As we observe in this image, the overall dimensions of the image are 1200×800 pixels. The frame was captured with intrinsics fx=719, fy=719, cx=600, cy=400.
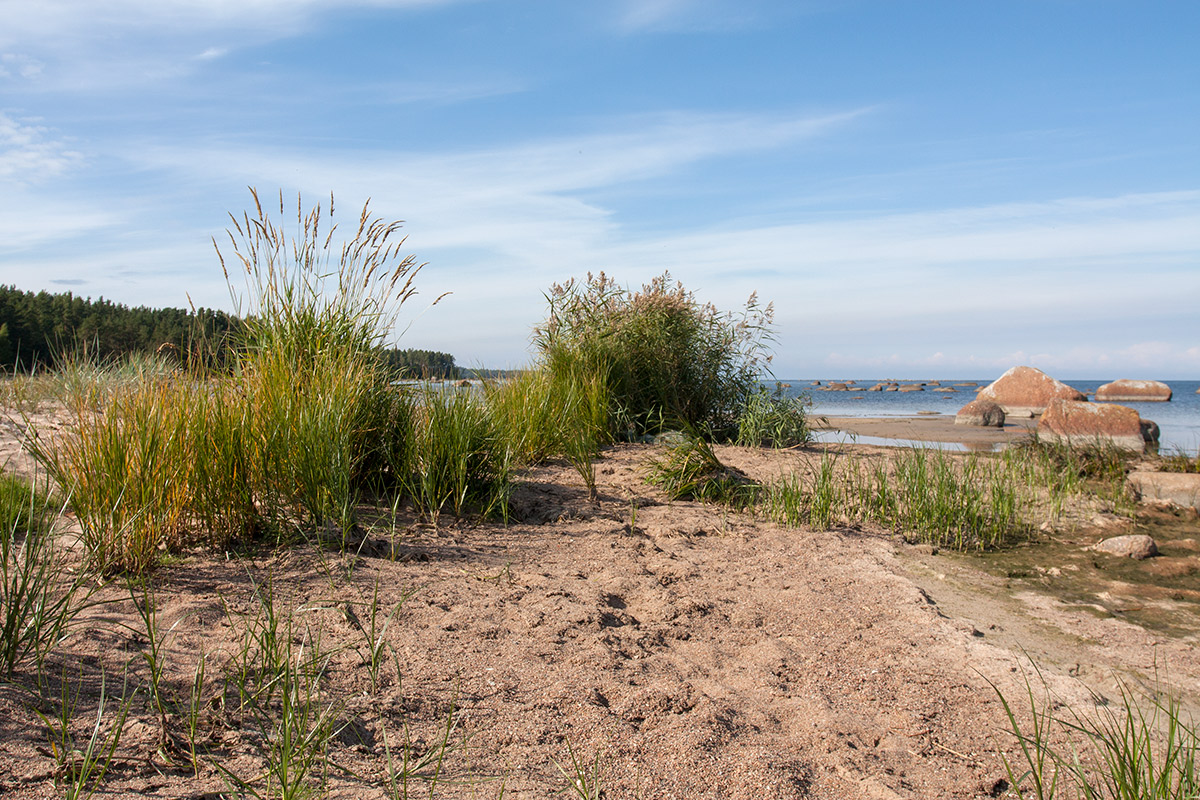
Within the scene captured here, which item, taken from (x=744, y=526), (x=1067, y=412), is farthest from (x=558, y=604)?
(x=1067, y=412)

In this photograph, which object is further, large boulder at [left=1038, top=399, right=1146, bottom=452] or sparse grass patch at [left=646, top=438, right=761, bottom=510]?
large boulder at [left=1038, top=399, right=1146, bottom=452]

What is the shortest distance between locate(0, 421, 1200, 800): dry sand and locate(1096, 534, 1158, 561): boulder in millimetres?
1340

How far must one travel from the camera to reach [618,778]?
1987 millimetres

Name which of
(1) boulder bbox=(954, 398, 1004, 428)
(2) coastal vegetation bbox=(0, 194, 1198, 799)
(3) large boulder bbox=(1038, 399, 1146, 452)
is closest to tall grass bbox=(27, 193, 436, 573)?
(2) coastal vegetation bbox=(0, 194, 1198, 799)

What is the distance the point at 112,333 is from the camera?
1278 cm

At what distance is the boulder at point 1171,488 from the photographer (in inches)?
266

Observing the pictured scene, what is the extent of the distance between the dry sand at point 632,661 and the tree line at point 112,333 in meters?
1.41

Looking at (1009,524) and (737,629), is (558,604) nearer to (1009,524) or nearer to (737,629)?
(737,629)

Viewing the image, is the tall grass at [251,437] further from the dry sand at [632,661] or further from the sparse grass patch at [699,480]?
the sparse grass patch at [699,480]

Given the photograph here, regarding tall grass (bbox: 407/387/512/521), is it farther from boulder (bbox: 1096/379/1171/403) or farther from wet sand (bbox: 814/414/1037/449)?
boulder (bbox: 1096/379/1171/403)

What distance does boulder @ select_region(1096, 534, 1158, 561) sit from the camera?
194 inches

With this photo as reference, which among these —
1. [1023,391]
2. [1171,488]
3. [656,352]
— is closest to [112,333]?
[656,352]

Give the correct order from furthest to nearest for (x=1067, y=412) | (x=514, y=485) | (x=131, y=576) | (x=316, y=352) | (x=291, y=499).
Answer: (x=1067, y=412), (x=514, y=485), (x=316, y=352), (x=291, y=499), (x=131, y=576)

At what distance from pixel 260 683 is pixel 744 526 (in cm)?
Answer: 364
